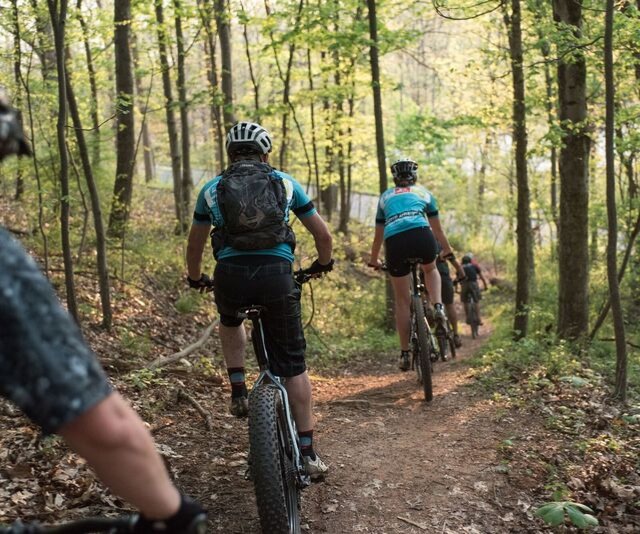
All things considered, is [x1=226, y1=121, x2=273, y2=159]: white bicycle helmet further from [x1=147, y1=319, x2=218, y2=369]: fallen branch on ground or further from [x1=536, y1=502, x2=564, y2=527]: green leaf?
[x1=147, y1=319, x2=218, y2=369]: fallen branch on ground

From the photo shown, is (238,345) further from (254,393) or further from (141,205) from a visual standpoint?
(141,205)

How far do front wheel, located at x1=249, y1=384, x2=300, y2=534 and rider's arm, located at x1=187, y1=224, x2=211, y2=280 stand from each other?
126 cm

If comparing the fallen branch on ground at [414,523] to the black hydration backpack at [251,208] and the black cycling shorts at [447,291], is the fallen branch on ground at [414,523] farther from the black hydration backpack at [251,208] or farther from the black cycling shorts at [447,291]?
the black cycling shorts at [447,291]

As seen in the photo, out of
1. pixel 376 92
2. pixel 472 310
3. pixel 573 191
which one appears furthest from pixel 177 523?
pixel 472 310

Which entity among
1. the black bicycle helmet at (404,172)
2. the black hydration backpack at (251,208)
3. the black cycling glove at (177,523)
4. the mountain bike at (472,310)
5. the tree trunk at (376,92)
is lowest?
the mountain bike at (472,310)

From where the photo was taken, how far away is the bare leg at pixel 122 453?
1.42m

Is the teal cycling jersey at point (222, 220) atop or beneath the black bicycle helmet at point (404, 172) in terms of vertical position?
beneath

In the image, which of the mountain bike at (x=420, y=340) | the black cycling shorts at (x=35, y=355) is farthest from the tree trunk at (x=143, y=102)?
the black cycling shorts at (x=35, y=355)

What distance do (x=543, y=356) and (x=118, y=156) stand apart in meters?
9.43

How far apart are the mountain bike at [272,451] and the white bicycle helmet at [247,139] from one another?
1.09 m

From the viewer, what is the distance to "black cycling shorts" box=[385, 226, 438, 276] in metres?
7.73

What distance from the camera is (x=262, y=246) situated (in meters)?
3.95

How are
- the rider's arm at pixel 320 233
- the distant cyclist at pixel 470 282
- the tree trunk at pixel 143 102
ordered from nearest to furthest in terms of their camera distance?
1. the rider's arm at pixel 320 233
2. the tree trunk at pixel 143 102
3. the distant cyclist at pixel 470 282

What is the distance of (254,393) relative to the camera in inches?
147
